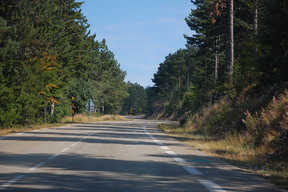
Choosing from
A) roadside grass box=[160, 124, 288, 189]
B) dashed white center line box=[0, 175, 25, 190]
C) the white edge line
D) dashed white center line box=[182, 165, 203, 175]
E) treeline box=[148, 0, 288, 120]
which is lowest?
roadside grass box=[160, 124, 288, 189]

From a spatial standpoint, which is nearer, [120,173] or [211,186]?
[211,186]

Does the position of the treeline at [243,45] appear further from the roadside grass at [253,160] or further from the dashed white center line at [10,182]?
the dashed white center line at [10,182]

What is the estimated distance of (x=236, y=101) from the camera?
24.3 metres

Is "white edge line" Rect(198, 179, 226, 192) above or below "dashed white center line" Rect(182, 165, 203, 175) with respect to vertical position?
above

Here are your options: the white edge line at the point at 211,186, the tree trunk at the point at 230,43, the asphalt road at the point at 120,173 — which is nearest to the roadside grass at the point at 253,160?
the asphalt road at the point at 120,173

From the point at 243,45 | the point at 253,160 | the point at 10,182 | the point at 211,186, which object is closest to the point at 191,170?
the point at 211,186

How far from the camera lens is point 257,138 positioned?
15.6 m

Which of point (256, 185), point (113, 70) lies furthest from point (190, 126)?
point (113, 70)

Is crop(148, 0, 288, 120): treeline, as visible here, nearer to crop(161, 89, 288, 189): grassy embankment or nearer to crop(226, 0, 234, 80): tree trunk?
crop(226, 0, 234, 80): tree trunk

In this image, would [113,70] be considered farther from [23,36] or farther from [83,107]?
[23,36]

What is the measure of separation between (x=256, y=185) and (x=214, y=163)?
3409mm

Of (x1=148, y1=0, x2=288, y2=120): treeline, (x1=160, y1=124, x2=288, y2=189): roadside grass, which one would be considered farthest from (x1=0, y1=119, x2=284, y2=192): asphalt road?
(x1=148, y1=0, x2=288, y2=120): treeline

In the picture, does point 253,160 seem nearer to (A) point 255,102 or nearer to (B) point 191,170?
(B) point 191,170

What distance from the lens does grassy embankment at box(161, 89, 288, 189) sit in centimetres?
1083
